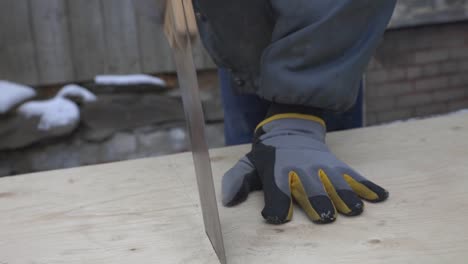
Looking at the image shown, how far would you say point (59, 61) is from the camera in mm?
2416

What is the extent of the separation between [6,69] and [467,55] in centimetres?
237

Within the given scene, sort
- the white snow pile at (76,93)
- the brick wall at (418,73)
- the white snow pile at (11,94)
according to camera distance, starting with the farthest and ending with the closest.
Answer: the brick wall at (418,73) < the white snow pile at (76,93) < the white snow pile at (11,94)

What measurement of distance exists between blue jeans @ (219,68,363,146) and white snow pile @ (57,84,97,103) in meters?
1.09

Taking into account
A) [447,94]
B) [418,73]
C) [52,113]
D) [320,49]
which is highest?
[320,49]

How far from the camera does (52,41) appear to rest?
2.39 m

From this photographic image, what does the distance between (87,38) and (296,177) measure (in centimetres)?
177

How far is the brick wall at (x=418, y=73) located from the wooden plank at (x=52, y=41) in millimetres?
1535

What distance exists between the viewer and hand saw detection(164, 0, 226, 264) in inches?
27.8

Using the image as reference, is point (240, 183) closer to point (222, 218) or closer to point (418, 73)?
point (222, 218)

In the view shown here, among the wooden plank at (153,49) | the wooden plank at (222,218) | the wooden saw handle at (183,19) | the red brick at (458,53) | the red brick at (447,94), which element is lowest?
the red brick at (447,94)

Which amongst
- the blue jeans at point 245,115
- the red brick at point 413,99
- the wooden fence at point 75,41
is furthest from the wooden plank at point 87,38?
the red brick at point 413,99

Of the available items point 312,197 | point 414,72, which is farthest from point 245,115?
point 414,72

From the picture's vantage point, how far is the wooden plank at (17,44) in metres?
2.32

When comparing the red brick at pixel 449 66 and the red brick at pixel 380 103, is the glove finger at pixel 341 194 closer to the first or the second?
the red brick at pixel 380 103
